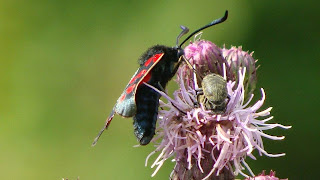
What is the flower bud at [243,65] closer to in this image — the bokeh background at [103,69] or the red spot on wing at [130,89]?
the red spot on wing at [130,89]

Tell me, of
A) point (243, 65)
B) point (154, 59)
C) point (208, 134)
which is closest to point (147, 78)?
point (154, 59)

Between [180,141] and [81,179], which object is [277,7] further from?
[180,141]

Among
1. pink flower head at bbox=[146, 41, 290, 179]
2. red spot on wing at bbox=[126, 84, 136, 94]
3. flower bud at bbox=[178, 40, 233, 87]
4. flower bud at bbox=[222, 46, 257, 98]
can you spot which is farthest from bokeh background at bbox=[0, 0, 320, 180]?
red spot on wing at bbox=[126, 84, 136, 94]

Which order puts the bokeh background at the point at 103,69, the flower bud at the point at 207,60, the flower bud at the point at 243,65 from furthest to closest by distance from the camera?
1. the bokeh background at the point at 103,69
2. the flower bud at the point at 243,65
3. the flower bud at the point at 207,60

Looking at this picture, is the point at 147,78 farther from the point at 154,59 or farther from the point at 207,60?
the point at 207,60

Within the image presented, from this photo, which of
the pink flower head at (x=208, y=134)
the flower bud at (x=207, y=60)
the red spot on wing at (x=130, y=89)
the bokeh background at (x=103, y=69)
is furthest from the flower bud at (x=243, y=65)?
the bokeh background at (x=103, y=69)

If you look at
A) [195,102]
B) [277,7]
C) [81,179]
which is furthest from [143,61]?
[277,7]
